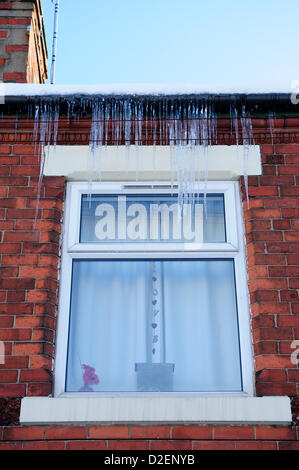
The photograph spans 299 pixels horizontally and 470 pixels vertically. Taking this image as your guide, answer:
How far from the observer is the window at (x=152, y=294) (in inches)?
146

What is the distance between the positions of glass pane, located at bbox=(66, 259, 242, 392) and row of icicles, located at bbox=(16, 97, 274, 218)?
80 centimetres

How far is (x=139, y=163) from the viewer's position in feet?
13.9

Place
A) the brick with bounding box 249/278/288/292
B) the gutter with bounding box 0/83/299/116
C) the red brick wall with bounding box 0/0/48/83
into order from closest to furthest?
the brick with bounding box 249/278/288/292 → the gutter with bounding box 0/83/299/116 → the red brick wall with bounding box 0/0/48/83

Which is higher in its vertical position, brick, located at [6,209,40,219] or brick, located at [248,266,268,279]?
brick, located at [6,209,40,219]

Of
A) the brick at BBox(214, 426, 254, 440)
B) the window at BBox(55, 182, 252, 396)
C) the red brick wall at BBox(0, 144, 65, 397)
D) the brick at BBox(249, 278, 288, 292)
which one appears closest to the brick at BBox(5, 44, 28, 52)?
the red brick wall at BBox(0, 144, 65, 397)

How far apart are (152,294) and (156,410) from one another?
889 millimetres

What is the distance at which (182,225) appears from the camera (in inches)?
164

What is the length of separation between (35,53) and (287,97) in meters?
2.66

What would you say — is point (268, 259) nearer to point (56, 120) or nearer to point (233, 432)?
point (233, 432)

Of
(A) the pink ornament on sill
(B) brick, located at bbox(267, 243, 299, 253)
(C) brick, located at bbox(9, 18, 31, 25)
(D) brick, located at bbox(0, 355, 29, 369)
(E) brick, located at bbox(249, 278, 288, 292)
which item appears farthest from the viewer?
(C) brick, located at bbox(9, 18, 31, 25)

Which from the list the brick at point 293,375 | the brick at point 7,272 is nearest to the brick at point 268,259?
the brick at point 293,375

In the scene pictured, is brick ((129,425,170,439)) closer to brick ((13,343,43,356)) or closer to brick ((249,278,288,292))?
brick ((13,343,43,356))

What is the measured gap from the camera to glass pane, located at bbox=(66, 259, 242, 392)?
12.2ft

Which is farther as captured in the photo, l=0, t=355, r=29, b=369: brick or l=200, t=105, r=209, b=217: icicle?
l=200, t=105, r=209, b=217: icicle
